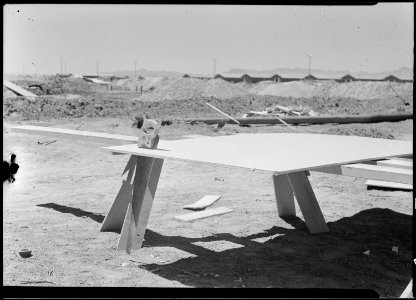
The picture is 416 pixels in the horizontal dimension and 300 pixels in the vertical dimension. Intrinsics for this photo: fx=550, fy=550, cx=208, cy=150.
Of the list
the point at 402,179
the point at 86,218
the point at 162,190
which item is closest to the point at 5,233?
the point at 86,218

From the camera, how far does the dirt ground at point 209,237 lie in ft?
13.0

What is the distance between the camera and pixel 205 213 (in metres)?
5.80

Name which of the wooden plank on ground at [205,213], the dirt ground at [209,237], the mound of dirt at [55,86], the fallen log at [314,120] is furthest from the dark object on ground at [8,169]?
the mound of dirt at [55,86]

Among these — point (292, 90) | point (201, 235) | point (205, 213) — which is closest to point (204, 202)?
point (205, 213)

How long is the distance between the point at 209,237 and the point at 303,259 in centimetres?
95

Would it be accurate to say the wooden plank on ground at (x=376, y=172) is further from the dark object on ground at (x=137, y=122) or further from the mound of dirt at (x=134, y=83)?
the mound of dirt at (x=134, y=83)

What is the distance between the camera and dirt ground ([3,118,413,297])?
396 centimetres

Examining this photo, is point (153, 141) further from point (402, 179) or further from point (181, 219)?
point (402, 179)

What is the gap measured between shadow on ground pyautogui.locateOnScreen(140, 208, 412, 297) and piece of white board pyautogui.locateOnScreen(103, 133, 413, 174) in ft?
2.70

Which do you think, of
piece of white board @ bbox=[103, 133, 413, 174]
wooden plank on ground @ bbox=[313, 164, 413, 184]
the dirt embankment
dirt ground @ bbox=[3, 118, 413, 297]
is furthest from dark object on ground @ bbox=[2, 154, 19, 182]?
the dirt embankment

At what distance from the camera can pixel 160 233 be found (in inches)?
201

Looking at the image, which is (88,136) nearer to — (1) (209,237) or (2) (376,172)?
(1) (209,237)

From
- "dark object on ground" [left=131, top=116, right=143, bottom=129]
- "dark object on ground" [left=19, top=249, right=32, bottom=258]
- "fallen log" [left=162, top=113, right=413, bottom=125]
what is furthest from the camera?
"fallen log" [left=162, top=113, right=413, bottom=125]

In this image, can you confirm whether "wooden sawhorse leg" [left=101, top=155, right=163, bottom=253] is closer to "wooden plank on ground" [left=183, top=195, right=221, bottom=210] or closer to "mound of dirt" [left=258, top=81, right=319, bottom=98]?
"wooden plank on ground" [left=183, top=195, right=221, bottom=210]
